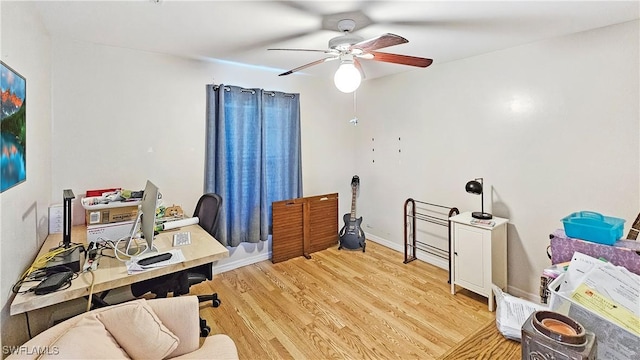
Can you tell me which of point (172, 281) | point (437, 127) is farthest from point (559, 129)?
point (172, 281)

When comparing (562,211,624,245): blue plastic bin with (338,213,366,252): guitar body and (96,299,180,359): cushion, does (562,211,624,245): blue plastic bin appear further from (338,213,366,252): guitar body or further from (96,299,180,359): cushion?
(96,299,180,359): cushion

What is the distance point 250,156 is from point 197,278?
1507 millimetres

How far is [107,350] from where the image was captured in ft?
3.87

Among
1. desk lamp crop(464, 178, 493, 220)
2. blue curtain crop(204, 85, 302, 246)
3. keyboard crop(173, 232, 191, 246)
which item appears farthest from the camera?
blue curtain crop(204, 85, 302, 246)

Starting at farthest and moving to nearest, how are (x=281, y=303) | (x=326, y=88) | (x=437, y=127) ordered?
(x=326, y=88) < (x=437, y=127) < (x=281, y=303)

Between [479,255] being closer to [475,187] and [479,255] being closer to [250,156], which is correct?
[475,187]

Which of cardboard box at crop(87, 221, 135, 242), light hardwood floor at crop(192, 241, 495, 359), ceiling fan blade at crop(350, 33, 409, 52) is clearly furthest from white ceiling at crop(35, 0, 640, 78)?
light hardwood floor at crop(192, 241, 495, 359)

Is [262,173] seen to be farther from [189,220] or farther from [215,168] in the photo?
[189,220]

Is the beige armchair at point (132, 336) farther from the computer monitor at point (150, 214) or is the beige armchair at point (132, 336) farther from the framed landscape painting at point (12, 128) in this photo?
the framed landscape painting at point (12, 128)

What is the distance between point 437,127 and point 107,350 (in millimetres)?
3309

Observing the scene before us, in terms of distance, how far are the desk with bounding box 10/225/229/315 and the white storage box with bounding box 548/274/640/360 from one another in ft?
5.79

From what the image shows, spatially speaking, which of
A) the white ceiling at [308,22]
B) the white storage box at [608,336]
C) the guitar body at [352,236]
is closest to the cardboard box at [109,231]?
the white ceiling at [308,22]

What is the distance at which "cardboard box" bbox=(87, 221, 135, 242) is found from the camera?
6.57 feet

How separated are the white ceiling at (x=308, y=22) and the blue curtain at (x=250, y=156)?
2.17 feet
